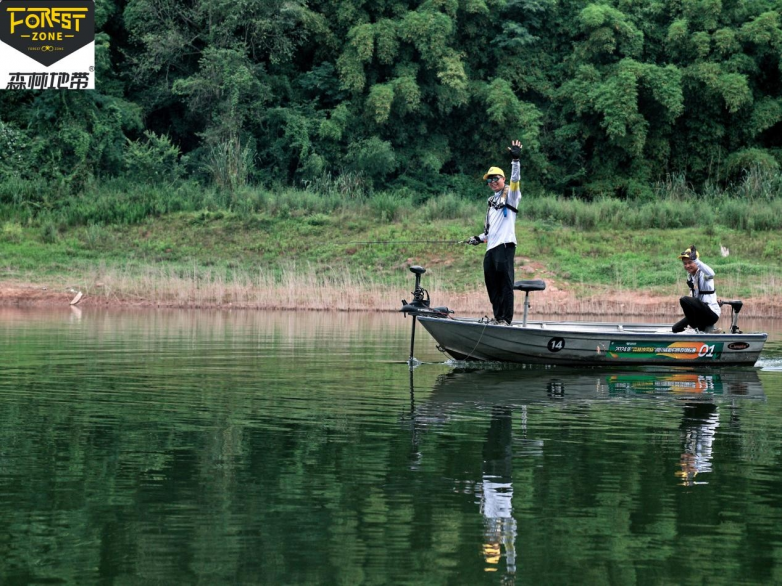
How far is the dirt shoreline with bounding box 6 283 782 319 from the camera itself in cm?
3017

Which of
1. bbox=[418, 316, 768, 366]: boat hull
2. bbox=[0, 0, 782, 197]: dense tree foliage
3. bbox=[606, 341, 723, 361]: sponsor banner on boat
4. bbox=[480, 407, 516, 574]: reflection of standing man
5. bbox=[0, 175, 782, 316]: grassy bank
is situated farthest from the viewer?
bbox=[0, 0, 782, 197]: dense tree foliage

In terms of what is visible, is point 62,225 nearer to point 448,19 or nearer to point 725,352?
point 448,19

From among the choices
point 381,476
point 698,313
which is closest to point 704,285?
point 698,313

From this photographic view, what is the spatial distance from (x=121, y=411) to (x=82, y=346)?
7283mm

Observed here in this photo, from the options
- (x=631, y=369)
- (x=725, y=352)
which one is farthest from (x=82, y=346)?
(x=725, y=352)

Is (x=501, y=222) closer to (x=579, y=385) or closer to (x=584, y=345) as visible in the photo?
(x=584, y=345)

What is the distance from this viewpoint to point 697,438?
36.1ft

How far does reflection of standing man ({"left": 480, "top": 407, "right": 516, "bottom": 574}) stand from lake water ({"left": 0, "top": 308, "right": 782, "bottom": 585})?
0.08 ft

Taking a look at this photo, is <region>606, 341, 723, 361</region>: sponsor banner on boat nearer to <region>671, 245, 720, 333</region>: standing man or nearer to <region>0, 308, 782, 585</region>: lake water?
<region>671, 245, 720, 333</region>: standing man

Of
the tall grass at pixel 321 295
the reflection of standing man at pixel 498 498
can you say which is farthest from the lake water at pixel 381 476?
the tall grass at pixel 321 295

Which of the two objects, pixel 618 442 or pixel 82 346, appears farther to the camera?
pixel 82 346

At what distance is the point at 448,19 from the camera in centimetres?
4528

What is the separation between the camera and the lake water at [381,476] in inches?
271

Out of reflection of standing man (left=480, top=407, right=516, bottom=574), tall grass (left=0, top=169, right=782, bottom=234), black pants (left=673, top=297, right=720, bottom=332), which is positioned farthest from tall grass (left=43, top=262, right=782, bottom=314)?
reflection of standing man (left=480, top=407, right=516, bottom=574)
